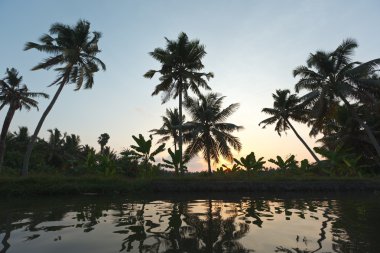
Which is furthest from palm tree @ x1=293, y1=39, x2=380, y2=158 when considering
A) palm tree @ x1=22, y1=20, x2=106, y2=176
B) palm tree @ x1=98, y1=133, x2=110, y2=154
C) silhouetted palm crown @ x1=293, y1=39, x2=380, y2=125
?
palm tree @ x1=98, y1=133, x2=110, y2=154

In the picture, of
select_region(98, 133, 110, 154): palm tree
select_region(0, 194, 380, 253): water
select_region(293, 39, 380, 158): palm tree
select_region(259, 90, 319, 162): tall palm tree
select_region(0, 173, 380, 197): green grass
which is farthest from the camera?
select_region(98, 133, 110, 154): palm tree

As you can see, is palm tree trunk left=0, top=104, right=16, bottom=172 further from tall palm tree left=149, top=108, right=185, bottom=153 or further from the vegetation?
tall palm tree left=149, top=108, right=185, bottom=153

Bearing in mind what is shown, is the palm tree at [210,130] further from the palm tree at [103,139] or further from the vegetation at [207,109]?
the palm tree at [103,139]

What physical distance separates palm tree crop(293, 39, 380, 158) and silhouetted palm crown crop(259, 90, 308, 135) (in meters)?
4.78

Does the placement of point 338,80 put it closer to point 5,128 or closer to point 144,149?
point 144,149

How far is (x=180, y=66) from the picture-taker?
90.3 feet

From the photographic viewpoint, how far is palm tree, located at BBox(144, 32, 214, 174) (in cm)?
2695

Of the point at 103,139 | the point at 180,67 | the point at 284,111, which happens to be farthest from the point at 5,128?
the point at 103,139

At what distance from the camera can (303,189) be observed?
2038 centimetres

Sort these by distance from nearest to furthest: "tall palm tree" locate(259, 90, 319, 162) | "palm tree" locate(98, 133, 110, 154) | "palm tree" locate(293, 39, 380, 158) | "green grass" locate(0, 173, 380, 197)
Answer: "green grass" locate(0, 173, 380, 197) → "palm tree" locate(293, 39, 380, 158) → "tall palm tree" locate(259, 90, 319, 162) → "palm tree" locate(98, 133, 110, 154)

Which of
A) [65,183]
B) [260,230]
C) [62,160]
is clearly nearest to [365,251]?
[260,230]

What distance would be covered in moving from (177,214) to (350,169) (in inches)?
832

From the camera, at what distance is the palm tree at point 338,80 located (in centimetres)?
2552

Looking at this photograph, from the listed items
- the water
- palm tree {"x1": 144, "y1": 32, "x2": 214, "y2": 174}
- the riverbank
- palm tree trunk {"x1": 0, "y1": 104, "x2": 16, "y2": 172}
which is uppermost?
palm tree {"x1": 144, "y1": 32, "x2": 214, "y2": 174}
